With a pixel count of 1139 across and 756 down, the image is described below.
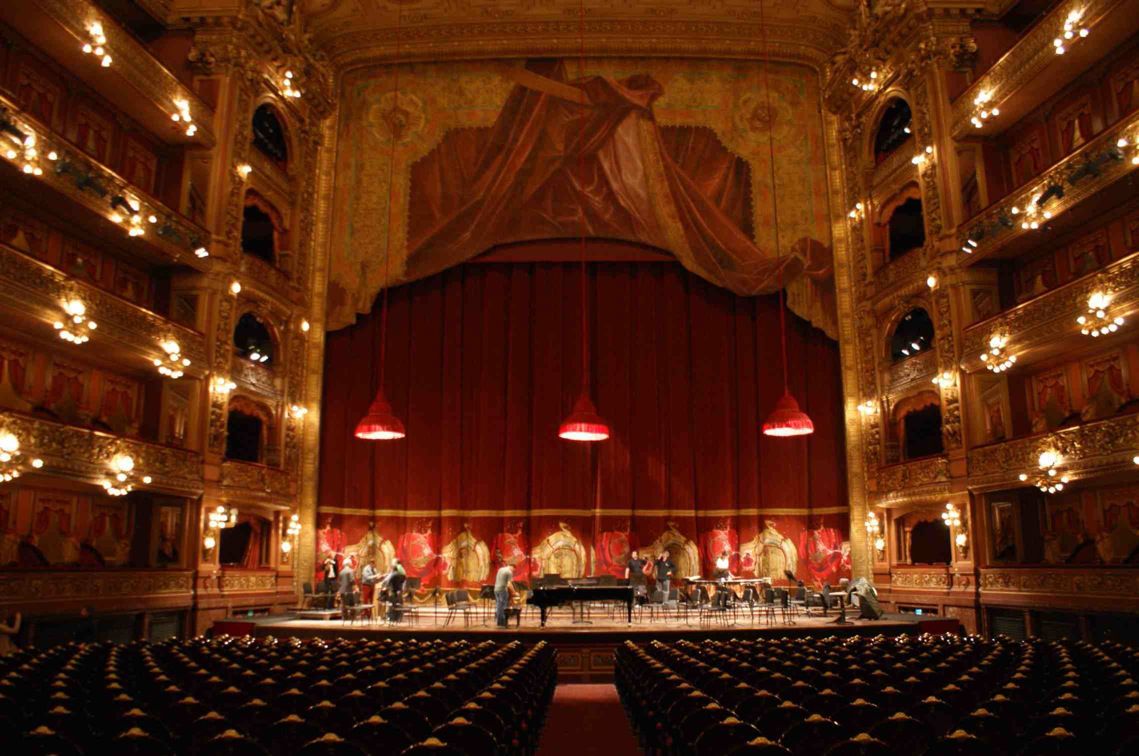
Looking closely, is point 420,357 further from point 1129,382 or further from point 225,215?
point 1129,382

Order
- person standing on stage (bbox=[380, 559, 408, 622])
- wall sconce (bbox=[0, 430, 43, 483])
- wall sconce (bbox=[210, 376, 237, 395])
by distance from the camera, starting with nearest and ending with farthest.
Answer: wall sconce (bbox=[0, 430, 43, 483]), person standing on stage (bbox=[380, 559, 408, 622]), wall sconce (bbox=[210, 376, 237, 395])

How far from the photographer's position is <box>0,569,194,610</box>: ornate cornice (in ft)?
45.0

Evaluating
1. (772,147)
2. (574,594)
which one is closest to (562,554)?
(574,594)

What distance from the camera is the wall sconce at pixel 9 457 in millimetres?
13227

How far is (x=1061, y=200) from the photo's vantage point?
16.1 meters

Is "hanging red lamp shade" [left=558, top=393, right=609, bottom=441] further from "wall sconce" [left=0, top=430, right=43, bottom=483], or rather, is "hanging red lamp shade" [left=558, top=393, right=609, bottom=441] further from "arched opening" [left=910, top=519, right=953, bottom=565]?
"arched opening" [left=910, top=519, right=953, bottom=565]

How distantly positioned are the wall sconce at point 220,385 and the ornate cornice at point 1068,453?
1557cm

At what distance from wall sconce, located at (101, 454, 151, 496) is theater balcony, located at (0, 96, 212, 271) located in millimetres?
4411

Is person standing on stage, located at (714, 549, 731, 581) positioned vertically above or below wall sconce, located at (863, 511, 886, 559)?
below

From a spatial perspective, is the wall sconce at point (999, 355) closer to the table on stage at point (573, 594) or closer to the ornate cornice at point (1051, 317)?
the ornate cornice at point (1051, 317)

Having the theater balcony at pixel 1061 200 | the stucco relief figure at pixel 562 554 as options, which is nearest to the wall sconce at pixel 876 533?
the theater balcony at pixel 1061 200

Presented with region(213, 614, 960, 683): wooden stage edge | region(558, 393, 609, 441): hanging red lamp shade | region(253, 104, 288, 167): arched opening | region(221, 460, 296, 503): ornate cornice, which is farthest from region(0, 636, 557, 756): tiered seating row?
region(253, 104, 288, 167): arched opening

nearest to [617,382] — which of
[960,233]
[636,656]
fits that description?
[960,233]

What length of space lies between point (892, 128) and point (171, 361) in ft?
57.8
